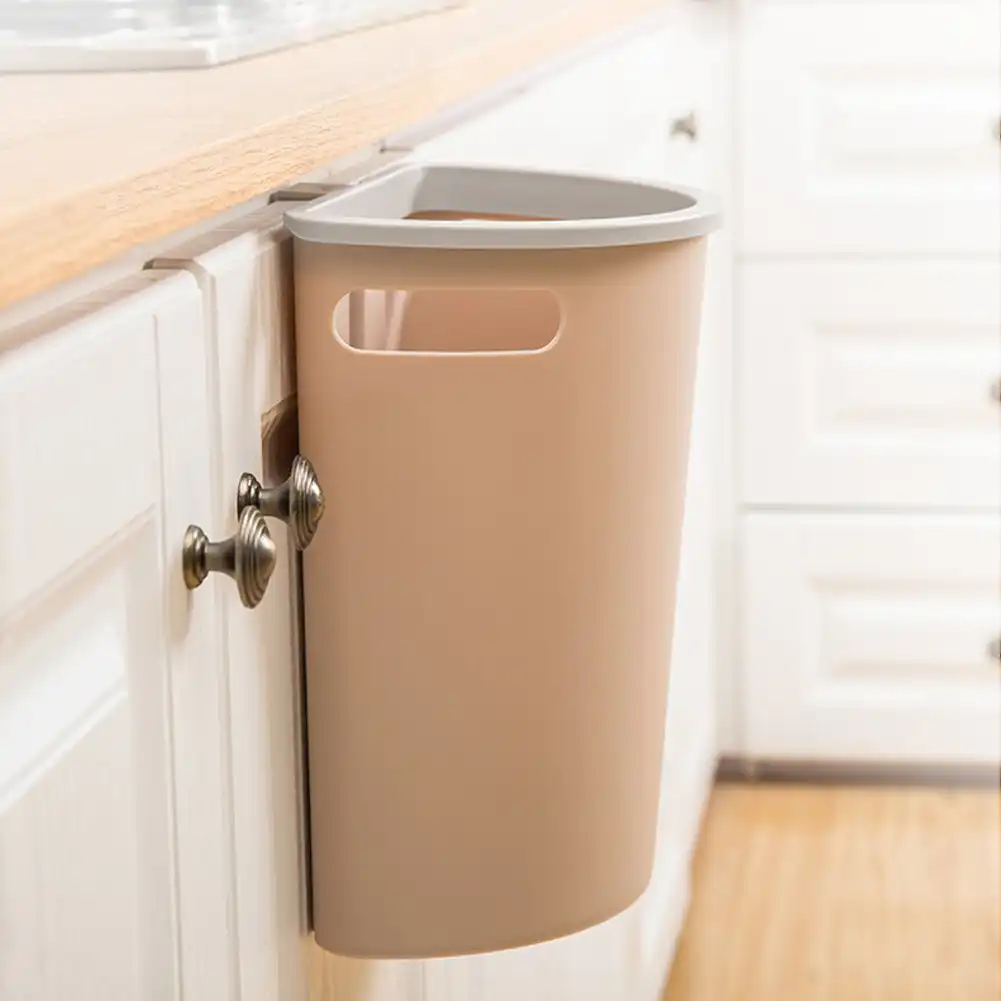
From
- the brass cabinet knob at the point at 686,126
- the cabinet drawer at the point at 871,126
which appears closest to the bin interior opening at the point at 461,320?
the brass cabinet knob at the point at 686,126

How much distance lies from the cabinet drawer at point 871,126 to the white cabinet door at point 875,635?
1.04 ft

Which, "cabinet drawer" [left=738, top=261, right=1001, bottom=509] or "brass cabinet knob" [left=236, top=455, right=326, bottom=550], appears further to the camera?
"cabinet drawer" [left=738, top=261, right=1001, bottom=509]

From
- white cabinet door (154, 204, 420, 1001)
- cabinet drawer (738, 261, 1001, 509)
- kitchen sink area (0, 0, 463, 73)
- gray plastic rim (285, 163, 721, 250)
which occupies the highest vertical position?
kitchen sink area (0, 0, 463, 73)

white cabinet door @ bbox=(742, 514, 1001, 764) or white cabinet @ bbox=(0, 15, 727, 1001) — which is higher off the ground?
white cabinet @ bbox=(0, 15, 727, 1001)

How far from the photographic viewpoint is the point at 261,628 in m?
0.66

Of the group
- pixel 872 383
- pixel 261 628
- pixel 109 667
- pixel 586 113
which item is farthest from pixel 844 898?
pixel 109 667

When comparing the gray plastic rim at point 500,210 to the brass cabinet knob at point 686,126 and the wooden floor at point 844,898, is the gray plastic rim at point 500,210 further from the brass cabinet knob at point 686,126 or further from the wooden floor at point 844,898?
the wooden floor at point 844,898

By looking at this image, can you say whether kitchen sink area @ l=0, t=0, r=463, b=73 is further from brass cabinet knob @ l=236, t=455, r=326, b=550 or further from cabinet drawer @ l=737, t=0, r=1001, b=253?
cabinet drawer @ l=737, t=0, r=1001, b=253

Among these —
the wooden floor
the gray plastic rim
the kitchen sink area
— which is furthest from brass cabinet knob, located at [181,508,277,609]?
the wooden floor

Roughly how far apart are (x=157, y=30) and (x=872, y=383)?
129cm

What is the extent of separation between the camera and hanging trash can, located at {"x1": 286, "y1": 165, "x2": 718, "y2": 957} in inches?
26.2

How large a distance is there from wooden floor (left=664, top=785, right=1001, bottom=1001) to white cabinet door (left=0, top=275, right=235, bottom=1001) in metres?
1.21

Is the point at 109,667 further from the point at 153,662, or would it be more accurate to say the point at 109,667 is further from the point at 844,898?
the point at 844,898

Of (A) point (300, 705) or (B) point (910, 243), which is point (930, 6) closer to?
(B) point (910, 243)
